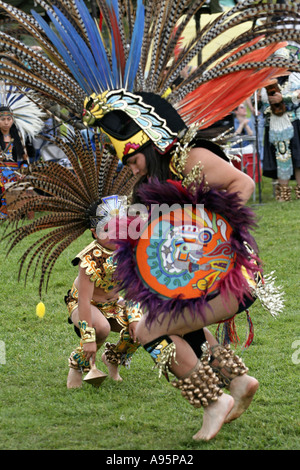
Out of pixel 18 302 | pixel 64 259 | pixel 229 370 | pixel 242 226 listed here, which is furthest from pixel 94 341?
pixel 64 259

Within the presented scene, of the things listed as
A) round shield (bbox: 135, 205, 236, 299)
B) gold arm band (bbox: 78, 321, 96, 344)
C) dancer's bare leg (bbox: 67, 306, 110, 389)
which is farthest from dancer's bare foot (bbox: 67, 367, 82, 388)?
round shield (bbox: 135, 205, 236, 299)

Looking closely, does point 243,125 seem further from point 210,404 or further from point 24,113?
point 210,404

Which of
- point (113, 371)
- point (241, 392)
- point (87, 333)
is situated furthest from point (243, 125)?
point (241, 392)

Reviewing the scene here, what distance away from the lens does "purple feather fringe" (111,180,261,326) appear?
3098 millimetres

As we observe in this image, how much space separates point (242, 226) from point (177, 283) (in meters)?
0.39

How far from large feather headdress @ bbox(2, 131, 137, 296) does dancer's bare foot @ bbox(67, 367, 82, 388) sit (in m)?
0.64

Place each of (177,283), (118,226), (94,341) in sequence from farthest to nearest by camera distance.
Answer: (94,341), (118,226), (177,283)

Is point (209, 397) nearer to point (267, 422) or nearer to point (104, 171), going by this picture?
point (267, 422)

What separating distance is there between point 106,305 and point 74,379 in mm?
491

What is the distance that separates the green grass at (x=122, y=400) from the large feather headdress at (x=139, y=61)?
1.51 meters

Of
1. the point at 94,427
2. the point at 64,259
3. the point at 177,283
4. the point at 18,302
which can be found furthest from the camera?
the point at 64,259

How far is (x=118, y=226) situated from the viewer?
11.0 feet

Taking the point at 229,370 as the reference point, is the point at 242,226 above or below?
above

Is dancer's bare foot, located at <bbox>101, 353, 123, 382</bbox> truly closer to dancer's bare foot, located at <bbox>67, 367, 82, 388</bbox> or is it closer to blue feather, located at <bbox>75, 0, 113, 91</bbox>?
dancer's bare foot, located at <bbox>67, 367, 82, 388</bbox>
